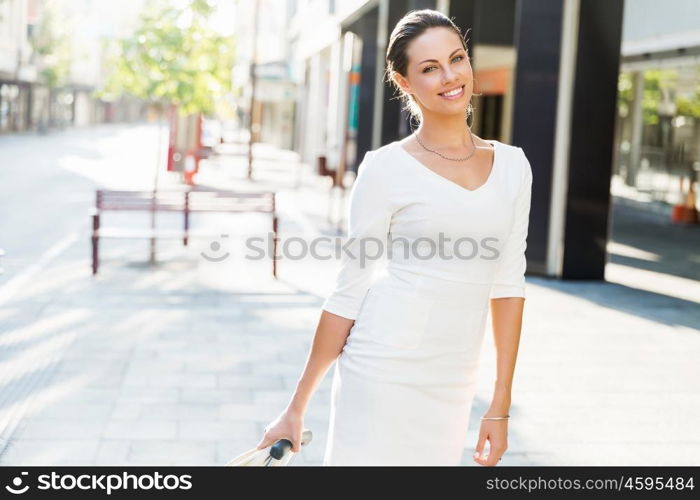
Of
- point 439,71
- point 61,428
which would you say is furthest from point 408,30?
point 61,428

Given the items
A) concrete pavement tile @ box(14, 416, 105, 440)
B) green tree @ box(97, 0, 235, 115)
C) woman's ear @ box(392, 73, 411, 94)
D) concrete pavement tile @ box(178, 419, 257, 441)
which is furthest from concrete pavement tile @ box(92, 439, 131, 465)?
green tree @ box(97, 0, 235, 115)

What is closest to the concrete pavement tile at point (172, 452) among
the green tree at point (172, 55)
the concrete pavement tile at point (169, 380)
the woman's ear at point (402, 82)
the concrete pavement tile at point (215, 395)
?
the concrete pavement tile at point (215, 395)

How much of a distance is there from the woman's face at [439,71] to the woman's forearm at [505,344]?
48cm

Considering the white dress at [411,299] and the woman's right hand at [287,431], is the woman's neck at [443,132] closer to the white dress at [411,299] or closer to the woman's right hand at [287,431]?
the white dress at [411,299]

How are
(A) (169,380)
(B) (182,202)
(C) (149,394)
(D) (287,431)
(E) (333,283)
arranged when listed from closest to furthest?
(D) (287,431)
(E) (333,283)
(C) (149,394)
(A) (169,380)
(B) (182,202)

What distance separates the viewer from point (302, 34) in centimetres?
4038

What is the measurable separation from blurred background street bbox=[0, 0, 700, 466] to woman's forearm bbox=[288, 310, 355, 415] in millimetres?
2685

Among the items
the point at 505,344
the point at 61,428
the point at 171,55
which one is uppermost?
the point at 171,55

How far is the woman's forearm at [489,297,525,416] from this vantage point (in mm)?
2627

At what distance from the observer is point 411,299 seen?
2506 millimetres

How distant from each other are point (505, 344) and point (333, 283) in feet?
6.52

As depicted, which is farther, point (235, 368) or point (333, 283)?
point (235, 368)

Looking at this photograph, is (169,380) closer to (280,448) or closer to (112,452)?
(112,452)
